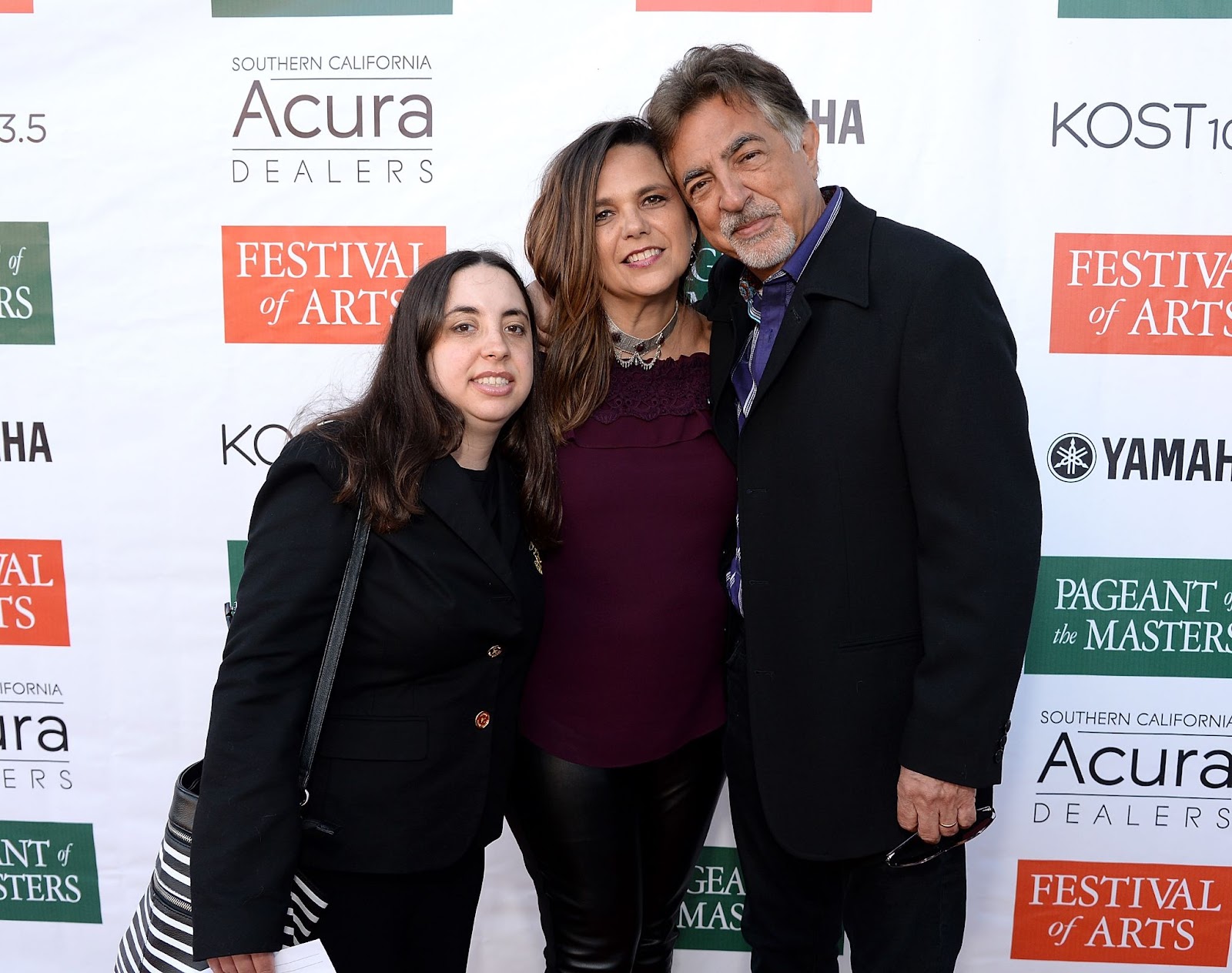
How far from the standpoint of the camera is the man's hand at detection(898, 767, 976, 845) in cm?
140

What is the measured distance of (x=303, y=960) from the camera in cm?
131

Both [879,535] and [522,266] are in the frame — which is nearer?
[879,535]

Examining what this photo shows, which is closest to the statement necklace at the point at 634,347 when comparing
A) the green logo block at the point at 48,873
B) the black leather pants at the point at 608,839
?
the black leather pants at the point at 608,839

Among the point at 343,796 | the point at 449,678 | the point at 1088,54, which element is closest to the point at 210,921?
the point at 343,796

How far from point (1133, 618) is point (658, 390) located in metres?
1.40

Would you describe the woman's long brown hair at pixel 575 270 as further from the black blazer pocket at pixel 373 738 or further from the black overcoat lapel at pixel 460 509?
the black blazer pocket at pixel 373 738

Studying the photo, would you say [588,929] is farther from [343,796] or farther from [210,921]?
[210,921]

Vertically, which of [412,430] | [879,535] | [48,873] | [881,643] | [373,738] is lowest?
[48,873]

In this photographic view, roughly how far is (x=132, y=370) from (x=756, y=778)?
1.79 metres

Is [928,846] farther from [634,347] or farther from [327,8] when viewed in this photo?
[327,8]

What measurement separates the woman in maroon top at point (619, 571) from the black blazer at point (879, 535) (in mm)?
168

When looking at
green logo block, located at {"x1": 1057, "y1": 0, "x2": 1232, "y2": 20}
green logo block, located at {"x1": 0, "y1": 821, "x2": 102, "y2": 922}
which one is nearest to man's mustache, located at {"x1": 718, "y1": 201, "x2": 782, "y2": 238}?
green logo block, located at {"x1": 1057, "y1": 0, "x2": 1232, "y2": 20}

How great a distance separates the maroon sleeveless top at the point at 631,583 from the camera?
1636mm

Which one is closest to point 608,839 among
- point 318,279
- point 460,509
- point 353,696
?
point 353,696
